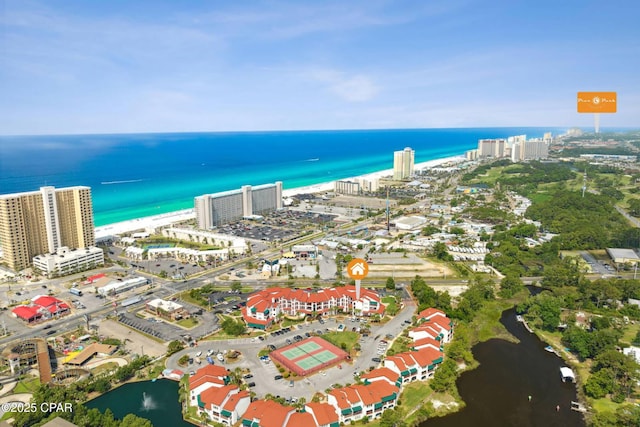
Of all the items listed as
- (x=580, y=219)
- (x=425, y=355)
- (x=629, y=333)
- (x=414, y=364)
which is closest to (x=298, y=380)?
(x=414, y=364)

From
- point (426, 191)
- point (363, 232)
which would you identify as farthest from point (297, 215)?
point (426, 191)

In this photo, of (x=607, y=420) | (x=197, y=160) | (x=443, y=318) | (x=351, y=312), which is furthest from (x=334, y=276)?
(x=197, y=160)

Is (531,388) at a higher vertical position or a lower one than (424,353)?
lower

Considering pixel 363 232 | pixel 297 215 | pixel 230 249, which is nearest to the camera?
pixel 230 249

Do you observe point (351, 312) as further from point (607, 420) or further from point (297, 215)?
point (297, 215)

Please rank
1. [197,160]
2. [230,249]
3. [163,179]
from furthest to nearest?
[197,160] → [163,179] → [230,249]

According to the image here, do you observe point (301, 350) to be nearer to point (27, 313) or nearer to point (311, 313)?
point (311, 313)

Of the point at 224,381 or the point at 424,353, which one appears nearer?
the point at 224,381
